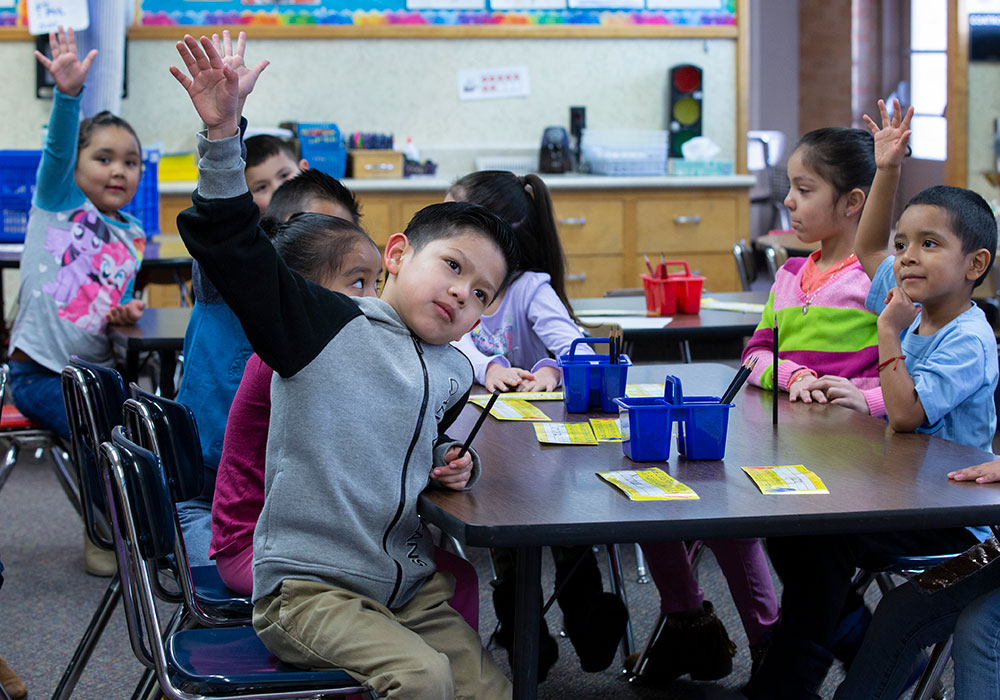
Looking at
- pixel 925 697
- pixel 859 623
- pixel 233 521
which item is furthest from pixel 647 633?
pixel 233 521

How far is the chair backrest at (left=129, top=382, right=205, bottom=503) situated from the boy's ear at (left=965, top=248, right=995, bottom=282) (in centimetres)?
133

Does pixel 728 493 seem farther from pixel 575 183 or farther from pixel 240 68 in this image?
pixel 575 183

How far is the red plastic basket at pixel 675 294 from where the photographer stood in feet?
10.5

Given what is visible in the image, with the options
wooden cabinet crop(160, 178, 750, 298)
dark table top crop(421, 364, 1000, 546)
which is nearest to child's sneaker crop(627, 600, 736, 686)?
dark table top crop(421, 364, 1000, 546)

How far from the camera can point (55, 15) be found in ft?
19.6

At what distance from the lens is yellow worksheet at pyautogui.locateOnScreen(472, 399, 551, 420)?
1.90 m

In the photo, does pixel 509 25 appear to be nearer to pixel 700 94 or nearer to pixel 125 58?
pixel 700 94

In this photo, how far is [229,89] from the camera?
1.33m

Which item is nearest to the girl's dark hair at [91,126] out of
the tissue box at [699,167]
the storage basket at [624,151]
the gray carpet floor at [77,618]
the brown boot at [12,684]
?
the gray carpet floor at [77,618]

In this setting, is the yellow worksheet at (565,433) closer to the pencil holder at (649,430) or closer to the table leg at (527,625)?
the pencil holder at (649,430)

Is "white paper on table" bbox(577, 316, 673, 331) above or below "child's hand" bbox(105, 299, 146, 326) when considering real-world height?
below

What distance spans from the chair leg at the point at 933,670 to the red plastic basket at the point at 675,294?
1577 millimetres

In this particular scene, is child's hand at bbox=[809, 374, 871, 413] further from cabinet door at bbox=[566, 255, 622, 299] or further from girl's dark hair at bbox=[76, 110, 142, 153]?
cabinet door at bbox=[566, 255, 622, 299]

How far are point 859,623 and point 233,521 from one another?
3.84 ft
